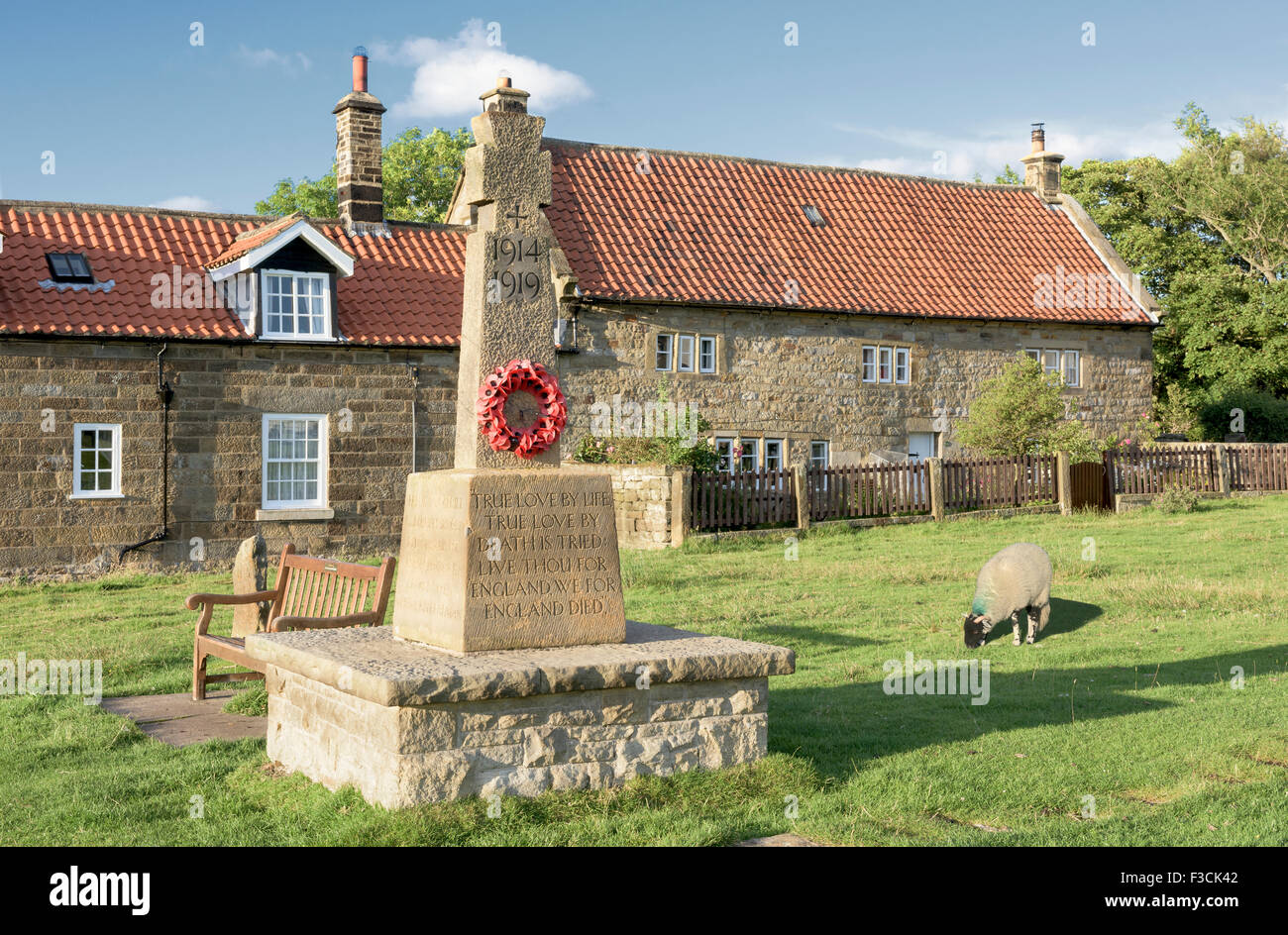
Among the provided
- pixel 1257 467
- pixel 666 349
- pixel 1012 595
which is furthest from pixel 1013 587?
pixel 1257 467

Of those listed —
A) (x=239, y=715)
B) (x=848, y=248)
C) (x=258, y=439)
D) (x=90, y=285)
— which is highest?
(x=848, y=248)

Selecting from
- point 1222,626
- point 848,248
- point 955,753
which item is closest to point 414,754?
point 955,753

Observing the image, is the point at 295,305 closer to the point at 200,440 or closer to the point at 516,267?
the point at 200,440

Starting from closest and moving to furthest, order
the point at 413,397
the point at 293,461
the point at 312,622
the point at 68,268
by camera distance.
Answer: the point at 312,622, the point at 68,268, the point at 293,461, the point at 413,397

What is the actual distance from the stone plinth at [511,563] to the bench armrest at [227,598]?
3227mm

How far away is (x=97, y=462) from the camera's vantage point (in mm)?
19391

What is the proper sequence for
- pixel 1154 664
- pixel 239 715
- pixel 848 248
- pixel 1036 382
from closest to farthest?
1. pixel 239 715
2. pixel 1154 664
3. pixel 1036 382
4. pixel 848 248

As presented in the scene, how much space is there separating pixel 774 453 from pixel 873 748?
60.3 ft

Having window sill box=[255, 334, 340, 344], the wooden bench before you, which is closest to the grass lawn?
the wooden bench

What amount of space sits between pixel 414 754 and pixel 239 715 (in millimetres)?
3513

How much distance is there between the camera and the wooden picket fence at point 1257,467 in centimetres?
2603

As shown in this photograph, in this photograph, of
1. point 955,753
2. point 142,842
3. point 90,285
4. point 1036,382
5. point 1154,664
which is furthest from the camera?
point 1036,382

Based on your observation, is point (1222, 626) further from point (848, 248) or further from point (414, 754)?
point (848, 248)
